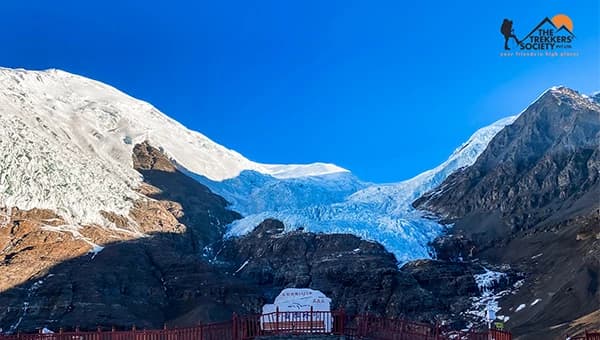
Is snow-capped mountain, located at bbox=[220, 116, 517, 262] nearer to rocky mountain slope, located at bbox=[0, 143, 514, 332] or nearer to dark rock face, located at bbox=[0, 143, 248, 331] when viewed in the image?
rocky mountain slope, located at bbox=[0, 143, 514, 332]

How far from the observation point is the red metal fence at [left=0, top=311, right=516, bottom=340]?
93.4 ft

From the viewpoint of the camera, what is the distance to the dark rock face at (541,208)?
248 ft

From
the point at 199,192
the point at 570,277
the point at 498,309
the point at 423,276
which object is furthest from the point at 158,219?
the point at 570,277

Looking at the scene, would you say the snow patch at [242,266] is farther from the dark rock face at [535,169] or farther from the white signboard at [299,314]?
the white signboard at [299,314]

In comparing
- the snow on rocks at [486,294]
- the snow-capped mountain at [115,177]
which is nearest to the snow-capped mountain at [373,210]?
the snow-capped mountain at [115,177]

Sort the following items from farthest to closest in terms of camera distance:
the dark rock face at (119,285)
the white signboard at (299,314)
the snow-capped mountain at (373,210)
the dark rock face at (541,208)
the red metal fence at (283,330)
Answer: the snow-capped mountain at (373,210), the dark rock face at (119,285), the dark rock face at (541,208), the white signboard at (299,314), the red metal fence at (283,330)

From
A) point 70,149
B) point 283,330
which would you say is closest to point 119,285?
point 70,149

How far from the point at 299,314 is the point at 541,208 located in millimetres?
95508

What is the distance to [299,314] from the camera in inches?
1192

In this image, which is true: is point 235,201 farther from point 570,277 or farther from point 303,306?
point 303,306

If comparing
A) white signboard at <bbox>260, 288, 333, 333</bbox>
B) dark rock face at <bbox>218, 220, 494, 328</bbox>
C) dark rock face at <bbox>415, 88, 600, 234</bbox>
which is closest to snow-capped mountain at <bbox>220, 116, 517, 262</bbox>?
dark rock face at <bbox>218, 220, 494, 328</bbox>

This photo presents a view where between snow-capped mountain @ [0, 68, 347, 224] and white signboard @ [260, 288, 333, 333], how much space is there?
3580 inches

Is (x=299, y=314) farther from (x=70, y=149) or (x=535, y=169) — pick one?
(x=70, y=149)

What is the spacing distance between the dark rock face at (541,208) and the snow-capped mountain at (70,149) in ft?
211
